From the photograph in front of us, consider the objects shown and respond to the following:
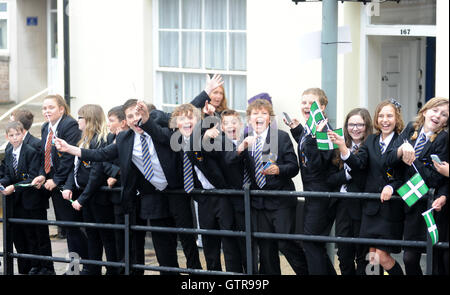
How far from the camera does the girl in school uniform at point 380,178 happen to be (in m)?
6.83

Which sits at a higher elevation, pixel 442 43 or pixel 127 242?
pixel 442 43

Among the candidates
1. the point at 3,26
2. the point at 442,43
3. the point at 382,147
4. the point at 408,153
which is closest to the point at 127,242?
the point at 382,147

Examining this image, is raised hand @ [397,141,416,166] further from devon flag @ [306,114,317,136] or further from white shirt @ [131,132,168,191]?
white shirt @ [131,132,168,191]

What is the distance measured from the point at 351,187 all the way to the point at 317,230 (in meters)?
0.48

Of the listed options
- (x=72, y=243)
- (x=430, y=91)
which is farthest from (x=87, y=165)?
(x=430, y=91)

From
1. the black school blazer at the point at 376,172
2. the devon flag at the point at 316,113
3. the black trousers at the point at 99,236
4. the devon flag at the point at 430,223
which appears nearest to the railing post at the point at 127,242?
the black trousers at the point at 99,236

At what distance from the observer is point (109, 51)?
12195 millimetres

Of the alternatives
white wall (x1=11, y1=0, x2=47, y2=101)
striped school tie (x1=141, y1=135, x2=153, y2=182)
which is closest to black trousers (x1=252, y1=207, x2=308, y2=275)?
striped school tie (x1=141, y1=135, x2=153, y2=182)

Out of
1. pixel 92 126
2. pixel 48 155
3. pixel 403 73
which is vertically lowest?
pixel 48 155

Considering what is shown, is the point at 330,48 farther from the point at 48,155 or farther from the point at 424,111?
the point at 48,155

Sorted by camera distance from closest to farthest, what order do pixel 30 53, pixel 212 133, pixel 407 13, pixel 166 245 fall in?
1. pixel 212 133
2. pixel 166 245
3. pixel 407 13
4. pixel 30 53

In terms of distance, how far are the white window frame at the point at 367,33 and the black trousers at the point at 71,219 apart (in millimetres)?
3718

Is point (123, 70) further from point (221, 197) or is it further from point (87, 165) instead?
point (221, 197)

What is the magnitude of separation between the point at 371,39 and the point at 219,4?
2194 mm
